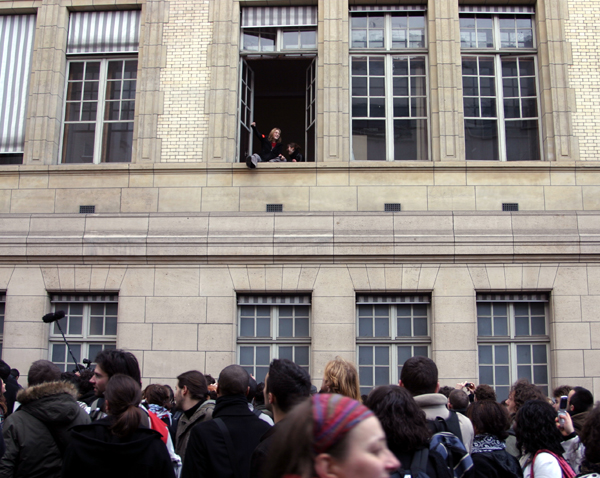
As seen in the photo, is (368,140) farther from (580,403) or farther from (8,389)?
(8,389)

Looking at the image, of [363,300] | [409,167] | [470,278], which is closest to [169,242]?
[363,300]

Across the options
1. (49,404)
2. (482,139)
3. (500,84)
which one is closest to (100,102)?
(482,139)

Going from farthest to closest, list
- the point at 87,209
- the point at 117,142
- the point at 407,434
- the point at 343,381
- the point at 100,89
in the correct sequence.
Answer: the point at 100,89 < the point at 117,142 < the point at 87,209 < the point at 343,381 < the point at 407,434

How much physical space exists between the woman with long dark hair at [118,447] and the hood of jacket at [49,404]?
837mm

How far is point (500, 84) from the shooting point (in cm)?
1383

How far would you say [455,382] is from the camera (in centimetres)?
1199

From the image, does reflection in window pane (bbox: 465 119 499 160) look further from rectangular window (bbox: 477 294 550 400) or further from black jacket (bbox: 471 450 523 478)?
black jacket (bbox: 471 450 523 478)

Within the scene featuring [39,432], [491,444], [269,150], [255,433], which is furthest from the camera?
[269,150]

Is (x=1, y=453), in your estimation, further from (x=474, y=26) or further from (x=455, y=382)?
(x=474, y=26)

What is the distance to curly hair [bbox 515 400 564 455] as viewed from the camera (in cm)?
470

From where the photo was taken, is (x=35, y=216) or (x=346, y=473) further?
(x=35, y=216)

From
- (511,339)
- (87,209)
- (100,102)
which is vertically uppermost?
(100,102)

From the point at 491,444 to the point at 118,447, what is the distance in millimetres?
2630

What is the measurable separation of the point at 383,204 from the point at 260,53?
4.11 metres
